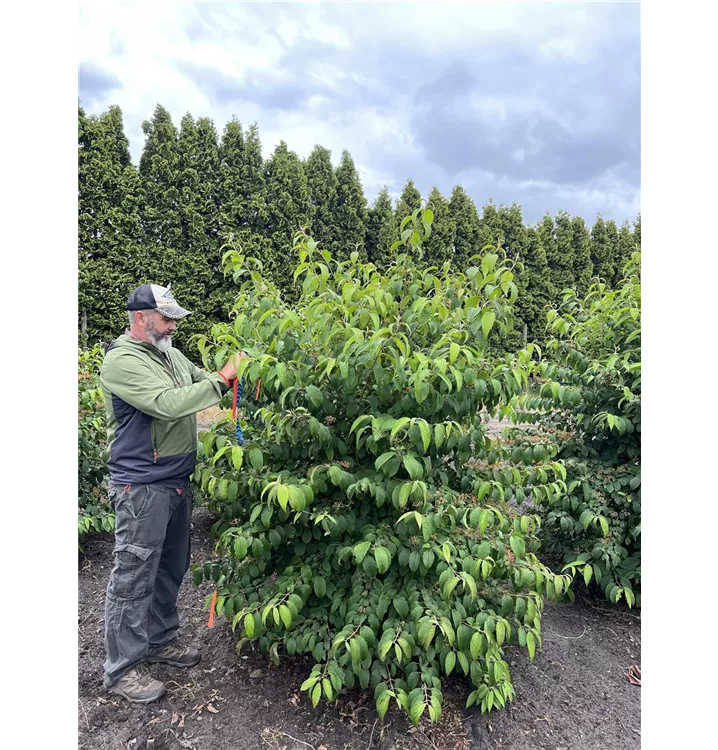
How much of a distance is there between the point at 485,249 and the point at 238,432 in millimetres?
1485

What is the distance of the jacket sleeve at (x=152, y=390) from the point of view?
7.43 ft

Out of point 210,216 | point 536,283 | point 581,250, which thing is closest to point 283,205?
point 210,216

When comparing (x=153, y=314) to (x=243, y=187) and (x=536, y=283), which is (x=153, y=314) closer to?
(x=243, y=187)

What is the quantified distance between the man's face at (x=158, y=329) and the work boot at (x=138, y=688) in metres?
1.76

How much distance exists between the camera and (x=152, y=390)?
2.38 metres

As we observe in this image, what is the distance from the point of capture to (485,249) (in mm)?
2324

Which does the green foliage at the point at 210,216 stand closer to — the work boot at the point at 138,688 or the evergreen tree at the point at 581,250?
the evergreen tree at the point at 581,250

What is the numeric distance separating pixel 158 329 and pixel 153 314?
3.3 inches

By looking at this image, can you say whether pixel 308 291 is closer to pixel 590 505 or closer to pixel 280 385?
pixel 280 385

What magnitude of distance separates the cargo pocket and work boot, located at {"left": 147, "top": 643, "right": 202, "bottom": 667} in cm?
62

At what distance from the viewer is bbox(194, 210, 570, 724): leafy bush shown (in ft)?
6.61

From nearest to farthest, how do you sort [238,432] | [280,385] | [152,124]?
[280,385] → [238,432] → [152,124]

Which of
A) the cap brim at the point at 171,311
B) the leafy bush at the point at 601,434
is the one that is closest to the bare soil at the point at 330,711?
the leafy bush at the point at 601,434
